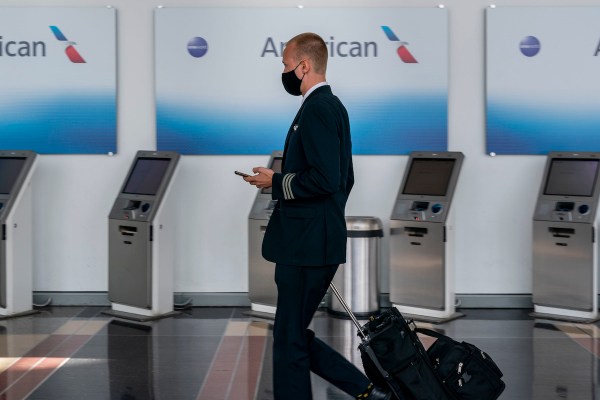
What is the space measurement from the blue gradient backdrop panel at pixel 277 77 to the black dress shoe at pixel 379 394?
3.92 metres

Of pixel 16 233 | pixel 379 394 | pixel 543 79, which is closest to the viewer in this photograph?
pixel 379 394

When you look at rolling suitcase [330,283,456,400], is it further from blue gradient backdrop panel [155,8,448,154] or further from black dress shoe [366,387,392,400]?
blue gradient backdrop panel [155,8,448,154]

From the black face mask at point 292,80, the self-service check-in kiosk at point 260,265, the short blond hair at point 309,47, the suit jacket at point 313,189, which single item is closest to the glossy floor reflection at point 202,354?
the self-service check-in kiosk at point 260,265

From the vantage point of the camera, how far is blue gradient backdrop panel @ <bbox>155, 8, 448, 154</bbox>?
7.58m

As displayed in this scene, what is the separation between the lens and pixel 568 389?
4973 millimetres

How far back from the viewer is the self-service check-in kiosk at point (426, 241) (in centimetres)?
705

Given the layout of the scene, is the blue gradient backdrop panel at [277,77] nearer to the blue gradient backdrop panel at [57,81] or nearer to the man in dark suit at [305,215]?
the blue gradient backdrop panel at [57,81]

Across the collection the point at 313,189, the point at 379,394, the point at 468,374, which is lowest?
the point at 379,394

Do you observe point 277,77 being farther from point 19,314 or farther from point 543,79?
point 19,314

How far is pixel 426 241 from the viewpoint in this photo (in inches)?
280

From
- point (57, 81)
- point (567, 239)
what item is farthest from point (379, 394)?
point (57, 81)

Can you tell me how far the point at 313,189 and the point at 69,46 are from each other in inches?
175

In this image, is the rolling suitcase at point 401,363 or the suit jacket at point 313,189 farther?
the suit jacket at point 313,189

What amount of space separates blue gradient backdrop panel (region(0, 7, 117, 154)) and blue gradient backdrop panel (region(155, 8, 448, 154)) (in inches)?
18.7
